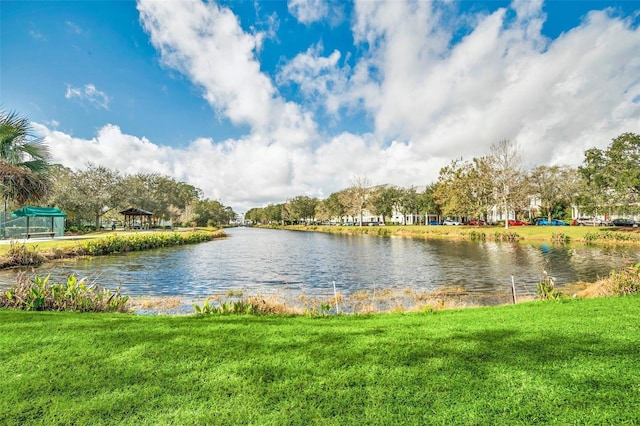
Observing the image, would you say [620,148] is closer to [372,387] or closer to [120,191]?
[372,387]

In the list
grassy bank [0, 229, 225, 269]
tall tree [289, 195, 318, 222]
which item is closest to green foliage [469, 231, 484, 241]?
grassy bank [0, 229, 225, 269]

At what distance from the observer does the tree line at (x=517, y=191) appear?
38.4 metres

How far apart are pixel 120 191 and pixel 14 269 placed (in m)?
38.2

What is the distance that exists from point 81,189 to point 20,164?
139 feet

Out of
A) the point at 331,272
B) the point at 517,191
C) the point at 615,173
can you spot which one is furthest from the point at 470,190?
the point at 331,272

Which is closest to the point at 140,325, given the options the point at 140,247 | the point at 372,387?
the point at 372,387

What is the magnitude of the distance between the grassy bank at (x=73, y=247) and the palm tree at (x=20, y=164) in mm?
10143

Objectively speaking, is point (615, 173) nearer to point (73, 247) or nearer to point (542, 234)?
point (542, 234)

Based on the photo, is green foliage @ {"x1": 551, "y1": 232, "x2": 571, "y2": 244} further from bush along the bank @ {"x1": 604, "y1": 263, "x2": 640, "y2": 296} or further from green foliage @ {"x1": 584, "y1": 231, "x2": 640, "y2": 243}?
bush along the bank @ {"x1": 604, "y1": 263, "x2": 640, "y2": 296}

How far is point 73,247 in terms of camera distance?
82.5 ft

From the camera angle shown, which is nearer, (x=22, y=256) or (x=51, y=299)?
(x=51, y=299)

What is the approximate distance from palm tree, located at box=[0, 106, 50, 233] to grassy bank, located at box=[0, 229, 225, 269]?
10.1 meters

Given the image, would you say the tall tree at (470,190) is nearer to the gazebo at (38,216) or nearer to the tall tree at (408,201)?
the tall tree at (408,201)

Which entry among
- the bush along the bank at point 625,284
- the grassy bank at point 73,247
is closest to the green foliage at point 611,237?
the bush along the bank at point 625,284
